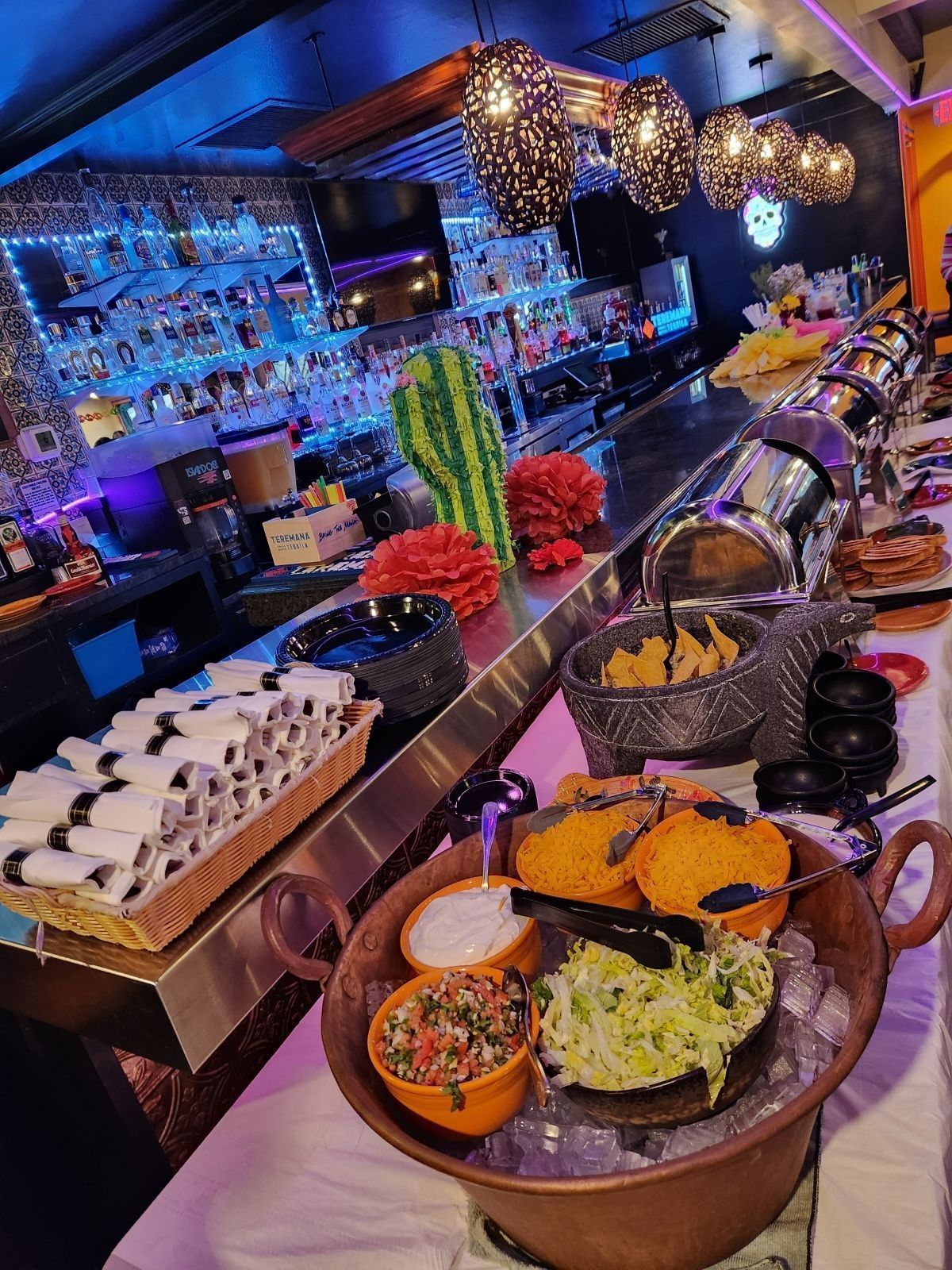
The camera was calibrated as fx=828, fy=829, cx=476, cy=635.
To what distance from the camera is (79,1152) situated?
140cm

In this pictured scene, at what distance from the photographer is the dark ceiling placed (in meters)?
3.55

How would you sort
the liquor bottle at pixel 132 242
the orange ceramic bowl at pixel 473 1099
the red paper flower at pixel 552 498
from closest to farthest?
the orange ceramic bowl at pixel 473 1099, the red paper flower at pixel 552 498, the liquor bottle at pixel 132 242

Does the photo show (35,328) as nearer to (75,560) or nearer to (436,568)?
(75,560)

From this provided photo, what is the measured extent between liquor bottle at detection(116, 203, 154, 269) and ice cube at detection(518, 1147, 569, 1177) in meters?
6.23

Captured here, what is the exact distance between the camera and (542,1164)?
811 mm

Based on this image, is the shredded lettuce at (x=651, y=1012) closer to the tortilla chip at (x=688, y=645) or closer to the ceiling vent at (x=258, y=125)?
the tortilla chip at (x=688, y=645)

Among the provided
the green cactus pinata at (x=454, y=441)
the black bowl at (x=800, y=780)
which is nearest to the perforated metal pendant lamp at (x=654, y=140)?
the green cactus pinata at (x=454, y=441)

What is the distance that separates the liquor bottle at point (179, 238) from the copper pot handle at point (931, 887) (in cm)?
632

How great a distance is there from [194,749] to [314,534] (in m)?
1.79

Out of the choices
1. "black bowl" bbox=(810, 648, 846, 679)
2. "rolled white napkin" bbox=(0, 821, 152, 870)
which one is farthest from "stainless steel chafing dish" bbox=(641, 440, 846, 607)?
"rolled white napkin" bbox=(0, 821, 152, 870)

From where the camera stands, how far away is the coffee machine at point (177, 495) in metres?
5.22

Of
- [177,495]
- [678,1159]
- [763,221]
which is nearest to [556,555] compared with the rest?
[678,1159]

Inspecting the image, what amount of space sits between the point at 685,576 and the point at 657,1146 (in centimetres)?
139

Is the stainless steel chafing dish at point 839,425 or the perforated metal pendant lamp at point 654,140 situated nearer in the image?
the stainless steel chafing dish at point 839,425
